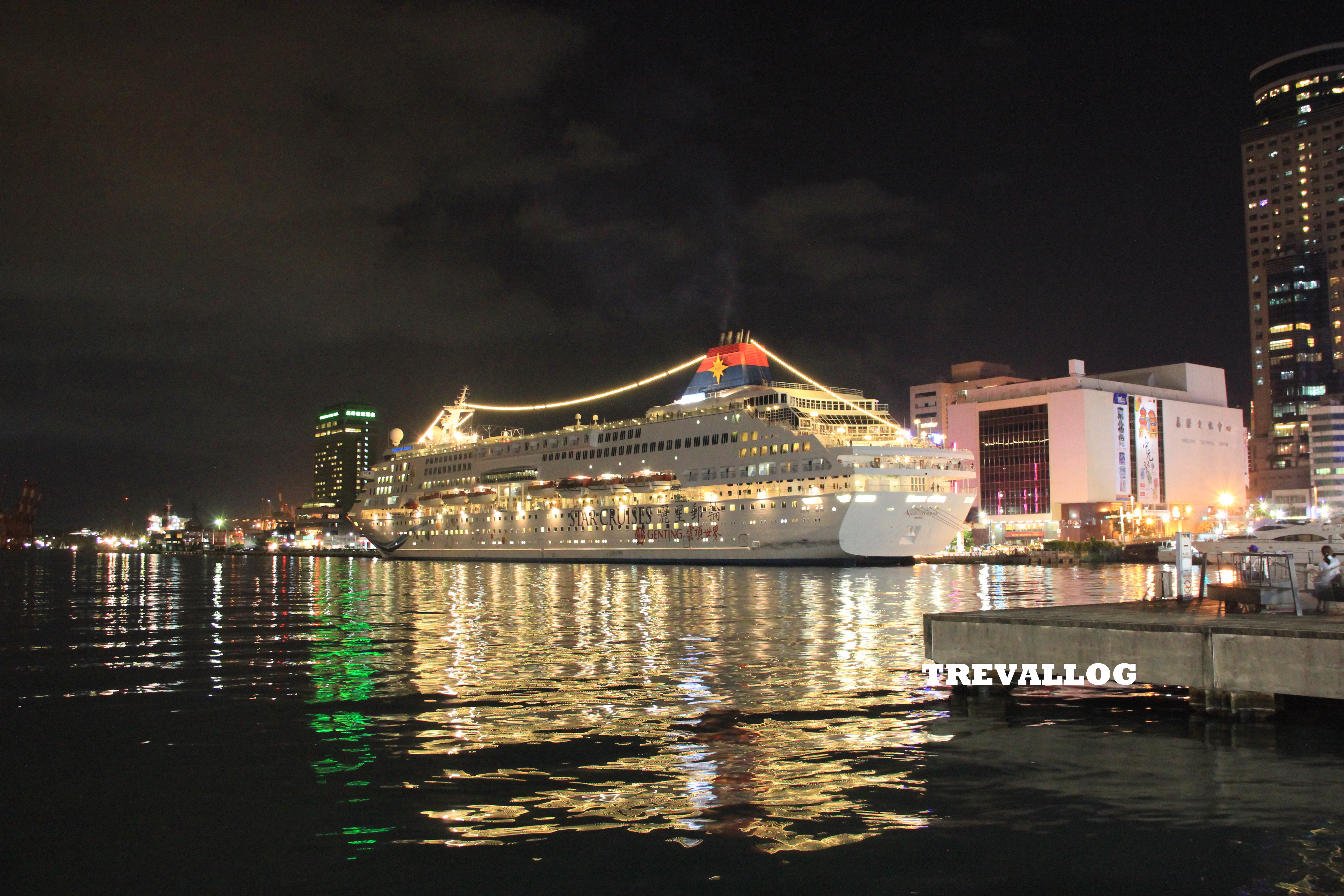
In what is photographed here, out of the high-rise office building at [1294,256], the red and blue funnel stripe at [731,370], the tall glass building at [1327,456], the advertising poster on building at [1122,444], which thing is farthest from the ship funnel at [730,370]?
the high-rise office building at [1294,256]

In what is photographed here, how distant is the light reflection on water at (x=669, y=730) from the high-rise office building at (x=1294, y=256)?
6119 inches

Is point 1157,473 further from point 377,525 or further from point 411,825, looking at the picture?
point 411,825

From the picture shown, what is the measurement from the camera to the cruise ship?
6825 centimetres

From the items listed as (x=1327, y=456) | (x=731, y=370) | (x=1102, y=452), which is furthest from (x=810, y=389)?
(x=1327, y=456)

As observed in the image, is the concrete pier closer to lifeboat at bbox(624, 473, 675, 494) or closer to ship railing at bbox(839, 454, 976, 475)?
ship railing at bbox(839, 454, 976, 475)

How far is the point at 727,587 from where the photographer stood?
47219 millimetres

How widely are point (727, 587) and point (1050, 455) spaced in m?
91.5

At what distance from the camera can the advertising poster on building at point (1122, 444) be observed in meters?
125

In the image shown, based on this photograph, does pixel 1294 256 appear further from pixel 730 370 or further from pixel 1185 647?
pixel 1185 647

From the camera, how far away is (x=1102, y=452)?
124 meters

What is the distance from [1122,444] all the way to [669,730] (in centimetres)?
12601

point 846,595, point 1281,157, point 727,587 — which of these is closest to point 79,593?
point 727,587

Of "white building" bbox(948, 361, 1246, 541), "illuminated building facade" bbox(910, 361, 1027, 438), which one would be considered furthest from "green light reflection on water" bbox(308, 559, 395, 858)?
"illuminated building facade" bbox(910, 361, 1027, 438)

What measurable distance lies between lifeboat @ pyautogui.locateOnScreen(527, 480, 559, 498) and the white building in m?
60.0
